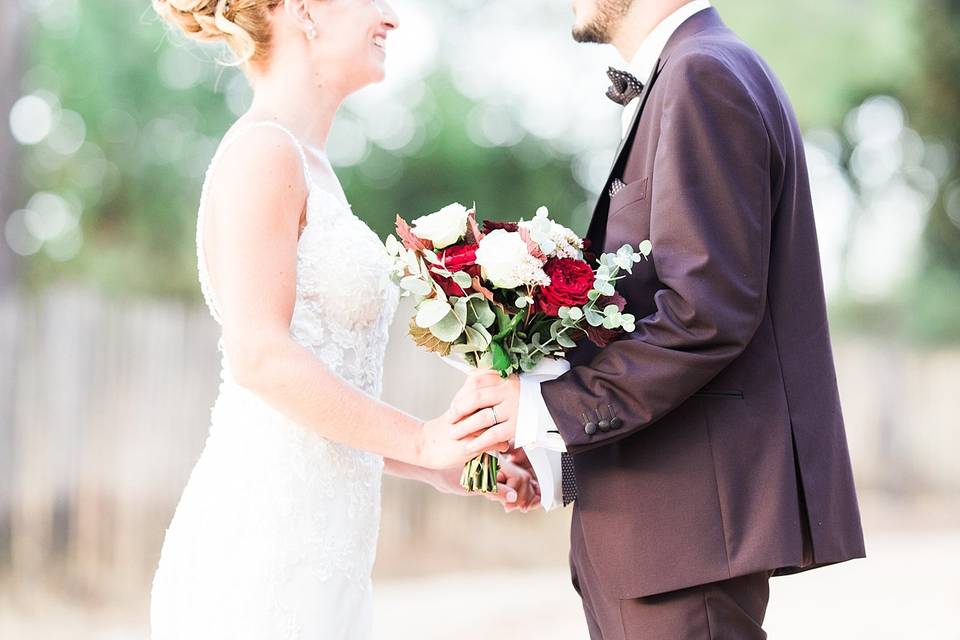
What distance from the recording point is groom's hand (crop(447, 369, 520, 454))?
2.61 m

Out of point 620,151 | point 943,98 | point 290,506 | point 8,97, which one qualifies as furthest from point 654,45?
point 943,98

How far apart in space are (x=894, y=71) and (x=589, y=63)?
393cm

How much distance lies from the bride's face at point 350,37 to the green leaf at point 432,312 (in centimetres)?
96

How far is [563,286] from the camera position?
245 centimetres

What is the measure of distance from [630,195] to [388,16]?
103cm

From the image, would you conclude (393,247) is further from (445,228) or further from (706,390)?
(706,390)

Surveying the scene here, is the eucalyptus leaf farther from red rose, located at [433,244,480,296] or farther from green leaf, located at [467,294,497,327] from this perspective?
green leaf, located at [467,294,497,327]

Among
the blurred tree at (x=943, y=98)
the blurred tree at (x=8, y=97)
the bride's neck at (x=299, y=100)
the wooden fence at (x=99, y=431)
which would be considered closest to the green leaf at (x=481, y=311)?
the bride's neck at (x=299, y=100)

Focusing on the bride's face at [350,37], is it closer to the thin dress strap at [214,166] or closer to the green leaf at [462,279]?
the thin dress strap at [214,166]

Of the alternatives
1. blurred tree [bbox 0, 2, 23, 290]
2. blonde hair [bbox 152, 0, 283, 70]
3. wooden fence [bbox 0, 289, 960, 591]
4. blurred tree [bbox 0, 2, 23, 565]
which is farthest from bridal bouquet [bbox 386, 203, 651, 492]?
blurred tree [bbox 0, 2, 23, 290]

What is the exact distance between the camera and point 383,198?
11273 mm

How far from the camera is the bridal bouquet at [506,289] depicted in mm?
2461

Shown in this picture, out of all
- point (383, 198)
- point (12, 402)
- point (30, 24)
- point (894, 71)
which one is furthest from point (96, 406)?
point (894, 71)

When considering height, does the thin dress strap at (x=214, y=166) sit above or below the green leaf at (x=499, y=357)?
above
